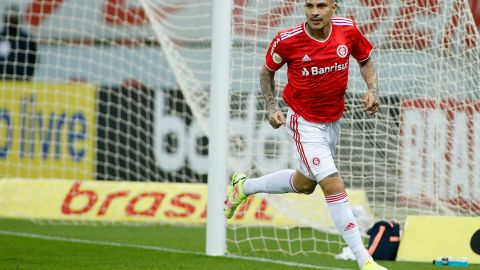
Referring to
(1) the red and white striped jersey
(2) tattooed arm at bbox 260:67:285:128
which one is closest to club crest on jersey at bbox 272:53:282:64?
(1) the red and white striped jersey

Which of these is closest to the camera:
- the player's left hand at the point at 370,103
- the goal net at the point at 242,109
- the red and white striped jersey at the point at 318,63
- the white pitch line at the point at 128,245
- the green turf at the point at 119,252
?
the player's left hand at the point at 370,103

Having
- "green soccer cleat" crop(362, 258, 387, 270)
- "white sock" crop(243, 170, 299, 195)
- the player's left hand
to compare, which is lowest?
→ "green soccer cleat" crop(362, 258, 387, 270)

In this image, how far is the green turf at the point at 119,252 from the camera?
808 cm

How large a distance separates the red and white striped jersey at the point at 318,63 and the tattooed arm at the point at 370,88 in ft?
0.20

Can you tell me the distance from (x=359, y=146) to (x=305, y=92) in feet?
8.62

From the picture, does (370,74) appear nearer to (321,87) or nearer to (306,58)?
(321,87)

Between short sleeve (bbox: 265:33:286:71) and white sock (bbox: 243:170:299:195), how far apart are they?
81 cm

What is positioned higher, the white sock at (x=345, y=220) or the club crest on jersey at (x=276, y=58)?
the club crest on jersey at (x=276, y=58)

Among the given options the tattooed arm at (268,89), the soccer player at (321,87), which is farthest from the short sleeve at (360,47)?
the tattooed arm at (268,89)

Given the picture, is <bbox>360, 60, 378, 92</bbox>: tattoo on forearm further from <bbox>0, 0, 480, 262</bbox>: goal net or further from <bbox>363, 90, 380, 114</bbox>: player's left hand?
<bbox>0, 0, 480, 262</bbox>: goal net

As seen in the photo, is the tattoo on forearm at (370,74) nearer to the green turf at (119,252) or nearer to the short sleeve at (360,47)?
the short sleeve at (360,47)

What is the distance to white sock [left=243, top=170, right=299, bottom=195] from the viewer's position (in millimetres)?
7715

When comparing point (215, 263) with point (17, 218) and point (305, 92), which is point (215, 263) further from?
point (17, 218)

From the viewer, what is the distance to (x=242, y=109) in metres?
9.91
